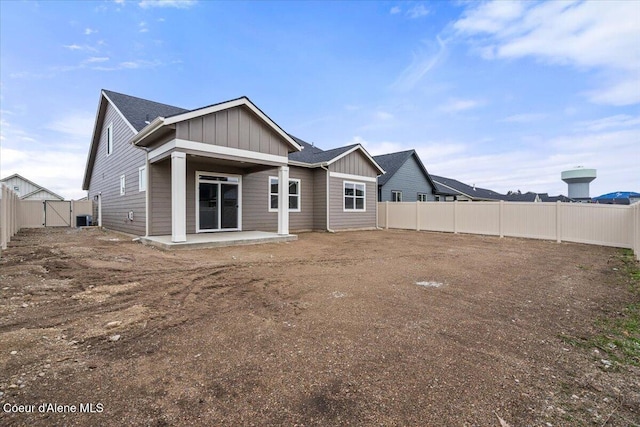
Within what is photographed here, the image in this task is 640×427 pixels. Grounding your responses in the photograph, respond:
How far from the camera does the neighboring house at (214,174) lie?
8.70m

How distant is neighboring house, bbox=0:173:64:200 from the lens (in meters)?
35.4

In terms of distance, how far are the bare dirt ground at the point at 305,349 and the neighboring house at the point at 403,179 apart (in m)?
14.9

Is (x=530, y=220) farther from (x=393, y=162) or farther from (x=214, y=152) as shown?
(x=214, y=152)

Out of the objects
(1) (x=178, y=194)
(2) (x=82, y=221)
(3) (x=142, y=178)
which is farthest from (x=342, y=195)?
(2) (x=82, y=221)

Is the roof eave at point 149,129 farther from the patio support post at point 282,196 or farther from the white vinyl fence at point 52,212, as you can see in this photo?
the white vinyl fence at point 52,212

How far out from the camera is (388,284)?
495 centimetres

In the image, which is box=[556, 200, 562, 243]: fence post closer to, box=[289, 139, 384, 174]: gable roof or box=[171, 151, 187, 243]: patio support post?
box=[289, 139, 384, 174]: gable roof

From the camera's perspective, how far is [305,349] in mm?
2652

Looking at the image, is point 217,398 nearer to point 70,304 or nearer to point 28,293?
point 70,304

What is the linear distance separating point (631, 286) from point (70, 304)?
8.94m

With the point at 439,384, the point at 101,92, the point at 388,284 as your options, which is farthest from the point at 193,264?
the point at 101,92

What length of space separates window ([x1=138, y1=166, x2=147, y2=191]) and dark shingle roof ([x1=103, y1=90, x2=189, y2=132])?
162 centimetres

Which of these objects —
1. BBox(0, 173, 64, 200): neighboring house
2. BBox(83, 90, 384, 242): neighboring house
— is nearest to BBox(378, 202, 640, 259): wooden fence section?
BBox(83, 90, 384, 242): neighboring house

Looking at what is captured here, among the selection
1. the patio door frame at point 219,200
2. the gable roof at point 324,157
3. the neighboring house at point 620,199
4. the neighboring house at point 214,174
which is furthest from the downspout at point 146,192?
the neighboring house at point 620,199
